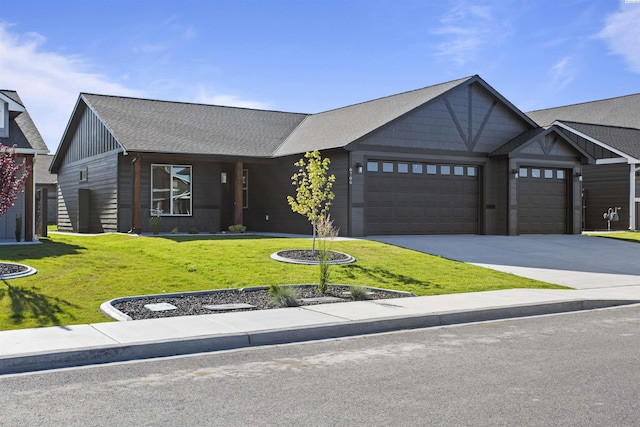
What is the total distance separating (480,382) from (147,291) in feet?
23.5

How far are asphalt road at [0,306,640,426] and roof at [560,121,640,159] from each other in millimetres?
25325

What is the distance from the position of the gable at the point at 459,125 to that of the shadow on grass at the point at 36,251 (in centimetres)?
999

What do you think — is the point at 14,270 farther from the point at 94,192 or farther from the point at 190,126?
the point at 190,126

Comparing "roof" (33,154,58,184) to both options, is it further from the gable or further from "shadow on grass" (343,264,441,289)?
"shadow on grass" (343,264,441,289)

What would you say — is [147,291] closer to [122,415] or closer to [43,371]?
[43,371]

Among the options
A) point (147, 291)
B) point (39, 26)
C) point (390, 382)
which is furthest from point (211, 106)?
point (390, 382)

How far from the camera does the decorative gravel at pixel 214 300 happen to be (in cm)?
1017

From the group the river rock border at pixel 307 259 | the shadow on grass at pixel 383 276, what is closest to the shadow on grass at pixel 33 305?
the river rock border at pixel 307 259

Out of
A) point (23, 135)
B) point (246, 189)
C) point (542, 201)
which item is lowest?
point (542, 201)

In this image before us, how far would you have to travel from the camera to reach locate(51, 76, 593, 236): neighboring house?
22.9m

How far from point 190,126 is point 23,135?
7.60 meters

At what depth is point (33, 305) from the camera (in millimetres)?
10125

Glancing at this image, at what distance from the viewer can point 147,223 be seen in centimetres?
2441

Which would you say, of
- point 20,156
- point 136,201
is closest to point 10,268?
point 20,156
